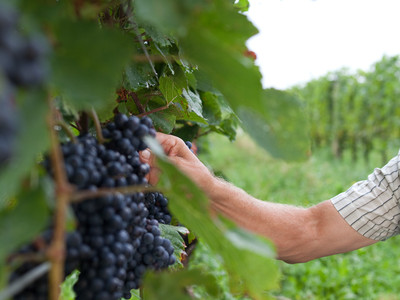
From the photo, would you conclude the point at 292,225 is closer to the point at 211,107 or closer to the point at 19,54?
the point at 211,107

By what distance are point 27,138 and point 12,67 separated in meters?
0.08

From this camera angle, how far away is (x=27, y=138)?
1.66 ft

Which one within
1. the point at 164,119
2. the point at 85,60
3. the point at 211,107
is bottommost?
the point at 85,60

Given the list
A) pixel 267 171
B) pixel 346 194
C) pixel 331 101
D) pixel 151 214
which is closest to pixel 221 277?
pixel 346 194

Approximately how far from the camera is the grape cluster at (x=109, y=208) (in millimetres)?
710

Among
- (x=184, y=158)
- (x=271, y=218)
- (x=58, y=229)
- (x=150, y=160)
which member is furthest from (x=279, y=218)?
(x=58, y=229)

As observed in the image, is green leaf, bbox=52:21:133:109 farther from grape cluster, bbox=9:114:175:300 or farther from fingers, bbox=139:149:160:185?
fingers, bbox=139:149:160:185

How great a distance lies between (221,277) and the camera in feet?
14.2

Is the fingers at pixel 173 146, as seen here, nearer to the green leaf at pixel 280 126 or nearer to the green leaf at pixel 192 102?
the green leaf at pixel 192 102

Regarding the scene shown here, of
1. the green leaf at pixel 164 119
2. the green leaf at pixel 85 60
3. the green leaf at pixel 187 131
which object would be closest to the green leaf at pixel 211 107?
the green leaf at pixel 187 131

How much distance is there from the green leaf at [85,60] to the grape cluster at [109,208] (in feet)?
0.53

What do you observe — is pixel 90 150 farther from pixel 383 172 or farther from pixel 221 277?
pixel 221 277

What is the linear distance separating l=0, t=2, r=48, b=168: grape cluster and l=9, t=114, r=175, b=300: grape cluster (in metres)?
0.19

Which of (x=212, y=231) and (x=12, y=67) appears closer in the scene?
(x=12, y=67)
